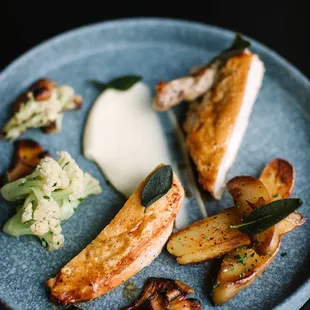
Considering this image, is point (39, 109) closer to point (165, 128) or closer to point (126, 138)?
point (126, 138)

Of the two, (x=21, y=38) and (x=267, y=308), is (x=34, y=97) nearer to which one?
(x=21, y=38)

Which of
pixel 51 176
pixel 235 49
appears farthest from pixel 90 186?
pixel 235 49

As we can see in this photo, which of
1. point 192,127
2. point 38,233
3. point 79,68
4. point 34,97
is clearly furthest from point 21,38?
point 38,233

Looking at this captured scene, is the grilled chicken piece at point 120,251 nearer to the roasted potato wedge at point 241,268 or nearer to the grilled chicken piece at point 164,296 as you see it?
the grilled chicken piece at point 164,296

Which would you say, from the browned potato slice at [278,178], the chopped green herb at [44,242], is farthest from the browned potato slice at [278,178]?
the chopped green herb at [44,242]

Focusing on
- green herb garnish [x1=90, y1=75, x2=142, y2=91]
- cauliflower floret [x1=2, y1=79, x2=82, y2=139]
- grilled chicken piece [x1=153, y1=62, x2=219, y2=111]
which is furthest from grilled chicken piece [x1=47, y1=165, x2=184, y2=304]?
green herb garnish [x1=90, y1=75, x2=142, y2=91]

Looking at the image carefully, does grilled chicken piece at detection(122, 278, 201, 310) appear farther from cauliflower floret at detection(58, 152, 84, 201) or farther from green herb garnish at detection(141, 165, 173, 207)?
cauliflower floret at detection(58, 152, 84, 201)

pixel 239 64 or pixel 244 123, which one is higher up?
pixel 239 64
